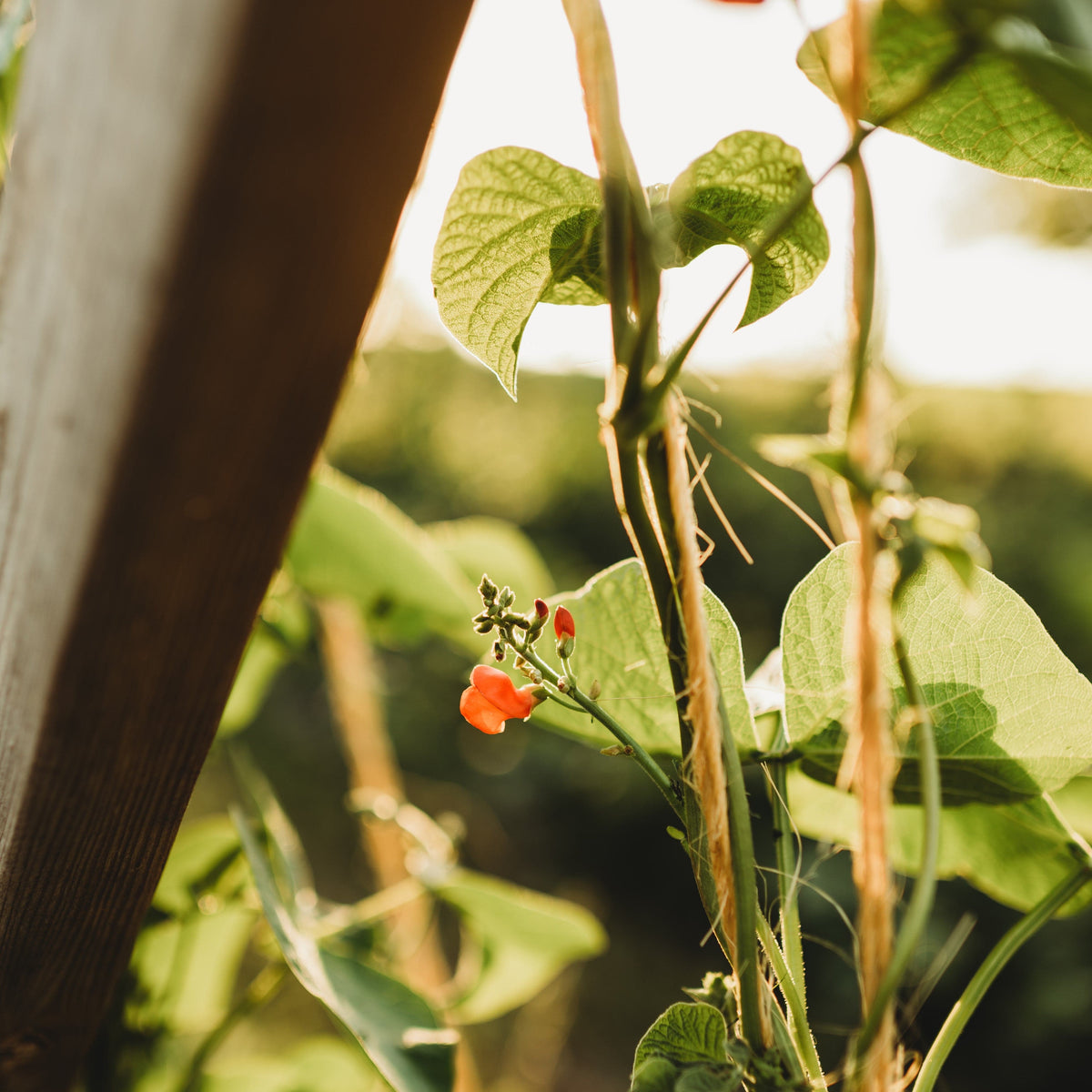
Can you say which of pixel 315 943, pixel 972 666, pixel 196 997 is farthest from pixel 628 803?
pixel 972 666

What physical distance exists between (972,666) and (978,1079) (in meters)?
3.21

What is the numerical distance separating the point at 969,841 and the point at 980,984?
0.85 ft

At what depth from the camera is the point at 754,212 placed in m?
0.34

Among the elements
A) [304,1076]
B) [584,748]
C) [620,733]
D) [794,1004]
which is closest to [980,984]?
[794,1004]

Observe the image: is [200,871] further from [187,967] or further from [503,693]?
[503,693]

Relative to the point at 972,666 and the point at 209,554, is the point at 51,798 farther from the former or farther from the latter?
the point at 972,666

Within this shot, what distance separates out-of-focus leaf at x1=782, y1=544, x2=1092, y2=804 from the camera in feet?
1.25

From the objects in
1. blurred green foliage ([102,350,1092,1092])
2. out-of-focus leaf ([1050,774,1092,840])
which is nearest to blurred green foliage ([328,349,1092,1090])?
blurred green foliage ([102,350,1092,1092])

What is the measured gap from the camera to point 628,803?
11.5 ft

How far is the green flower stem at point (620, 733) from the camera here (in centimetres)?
35

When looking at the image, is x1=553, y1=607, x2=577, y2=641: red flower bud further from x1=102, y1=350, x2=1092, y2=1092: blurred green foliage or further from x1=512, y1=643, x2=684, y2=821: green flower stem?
x1=102, y1=350, x2=1092, y2=1092: blurred green foliage

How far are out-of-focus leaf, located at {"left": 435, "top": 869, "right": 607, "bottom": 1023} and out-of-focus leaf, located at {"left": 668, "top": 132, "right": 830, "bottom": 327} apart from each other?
0.69 metres

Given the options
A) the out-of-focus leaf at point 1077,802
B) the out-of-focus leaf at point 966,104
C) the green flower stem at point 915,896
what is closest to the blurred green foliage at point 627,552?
the out-of-focus leaf at point 1077,802

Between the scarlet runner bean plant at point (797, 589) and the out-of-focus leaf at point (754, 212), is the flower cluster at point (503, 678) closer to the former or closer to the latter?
the scarlet runner bean plant at point (797, 589)
